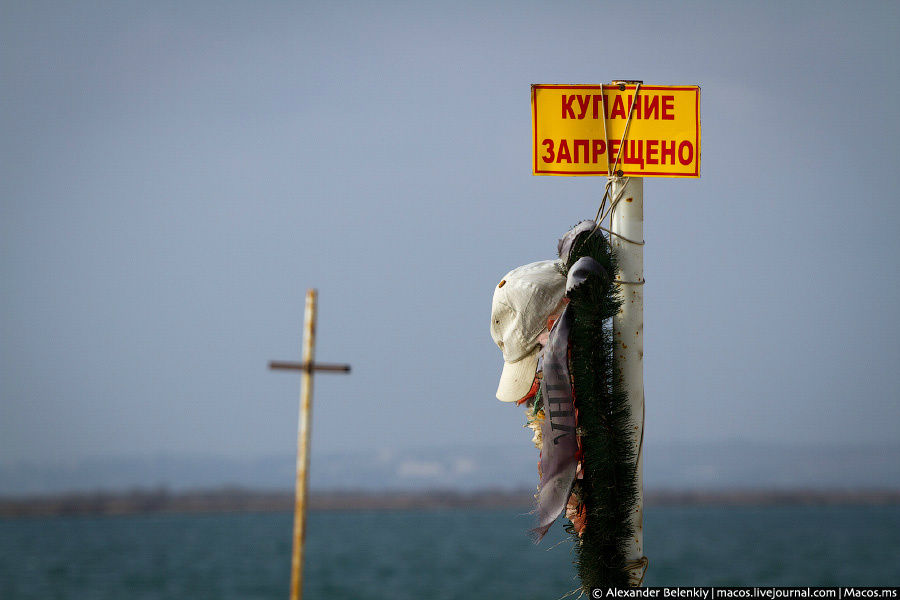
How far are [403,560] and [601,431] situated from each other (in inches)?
2529

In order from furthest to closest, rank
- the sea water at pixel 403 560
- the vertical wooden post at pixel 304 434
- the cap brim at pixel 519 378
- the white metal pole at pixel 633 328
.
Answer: the sea water at pixel 403 560, the cap brim at pixel 519 378, the white metal pole at pixel 633 328, the vertical wooden post at pixel 304 434

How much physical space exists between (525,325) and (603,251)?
0.41 metres

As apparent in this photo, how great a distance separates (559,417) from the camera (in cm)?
351

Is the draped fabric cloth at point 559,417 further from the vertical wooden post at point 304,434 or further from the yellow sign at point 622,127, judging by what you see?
the vertical wooden post at point 304,434

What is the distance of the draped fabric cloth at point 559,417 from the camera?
3.49 m

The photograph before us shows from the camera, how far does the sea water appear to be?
5050 centimetres

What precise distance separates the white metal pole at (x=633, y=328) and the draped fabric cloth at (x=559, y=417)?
212 millimetres

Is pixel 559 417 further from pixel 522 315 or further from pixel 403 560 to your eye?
pixel 403 560

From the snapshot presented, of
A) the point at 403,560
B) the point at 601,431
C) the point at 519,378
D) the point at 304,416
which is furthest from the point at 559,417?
the point at 403,560

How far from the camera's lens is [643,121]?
147 inches

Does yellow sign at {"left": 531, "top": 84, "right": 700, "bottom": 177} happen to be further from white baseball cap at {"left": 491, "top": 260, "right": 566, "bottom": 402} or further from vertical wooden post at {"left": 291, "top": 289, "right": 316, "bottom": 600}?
vertical wooden post at {"left": 291, "top": 289, "right": 316, "bottom": 600}

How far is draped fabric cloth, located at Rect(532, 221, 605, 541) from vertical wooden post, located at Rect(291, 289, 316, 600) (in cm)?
85

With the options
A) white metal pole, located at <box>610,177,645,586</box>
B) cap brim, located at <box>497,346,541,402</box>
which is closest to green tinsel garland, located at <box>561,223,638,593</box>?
white metal pole, located at <box>610,177,645,586</box>

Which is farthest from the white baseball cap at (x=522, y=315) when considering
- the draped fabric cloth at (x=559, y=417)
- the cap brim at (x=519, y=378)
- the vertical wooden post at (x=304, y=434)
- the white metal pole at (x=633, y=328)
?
the vertical wooden post at (x=304, y=434)
